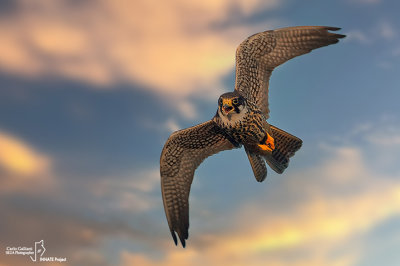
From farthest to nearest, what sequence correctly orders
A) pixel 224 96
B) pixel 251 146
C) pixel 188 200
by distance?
1. pixel 188 200
2. pixel 251 146
3. pixel 224 96

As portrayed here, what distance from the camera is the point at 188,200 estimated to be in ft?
39.7

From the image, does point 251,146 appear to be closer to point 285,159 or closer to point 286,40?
point 285,159

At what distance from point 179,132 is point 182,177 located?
1422 mm

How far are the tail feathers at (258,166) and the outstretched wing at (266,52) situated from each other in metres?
1.17

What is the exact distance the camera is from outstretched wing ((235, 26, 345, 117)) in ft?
37.9

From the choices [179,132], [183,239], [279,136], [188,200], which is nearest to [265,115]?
[279,136]

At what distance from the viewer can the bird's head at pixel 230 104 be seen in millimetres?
10023

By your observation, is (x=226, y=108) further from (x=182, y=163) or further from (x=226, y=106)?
(x=182, y=163)

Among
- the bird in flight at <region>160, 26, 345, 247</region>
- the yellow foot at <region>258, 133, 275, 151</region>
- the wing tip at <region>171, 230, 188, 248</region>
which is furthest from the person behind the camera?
the wing tip at <region>171, 230, 188, 248</region>

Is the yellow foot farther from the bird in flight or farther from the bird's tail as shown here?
the bird's tail

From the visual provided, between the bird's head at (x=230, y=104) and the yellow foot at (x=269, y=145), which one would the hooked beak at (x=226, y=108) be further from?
the yellow foot at (x=269, y=145)

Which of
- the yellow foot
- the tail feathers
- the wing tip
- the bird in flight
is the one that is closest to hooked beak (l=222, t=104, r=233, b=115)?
the bird in flight

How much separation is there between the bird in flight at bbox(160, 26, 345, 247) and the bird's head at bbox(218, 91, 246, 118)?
3.03 feet

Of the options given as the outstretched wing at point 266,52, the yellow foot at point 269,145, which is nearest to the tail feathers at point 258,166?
the yellow foot at point 269,145
